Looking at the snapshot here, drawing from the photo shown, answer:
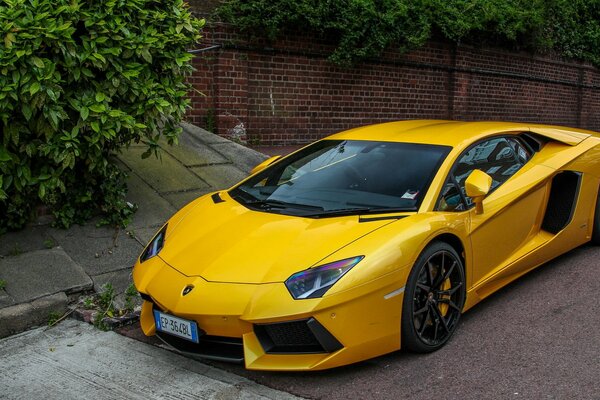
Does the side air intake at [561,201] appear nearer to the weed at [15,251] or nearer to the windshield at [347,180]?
the windshield at [347,180]

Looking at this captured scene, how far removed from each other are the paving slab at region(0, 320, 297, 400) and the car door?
1.69 m

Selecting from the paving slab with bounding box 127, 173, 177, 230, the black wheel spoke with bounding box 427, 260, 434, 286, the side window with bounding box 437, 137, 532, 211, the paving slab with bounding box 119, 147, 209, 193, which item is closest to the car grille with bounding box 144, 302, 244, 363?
the black wheel spoke with bounding box 427, 260, 434, 286

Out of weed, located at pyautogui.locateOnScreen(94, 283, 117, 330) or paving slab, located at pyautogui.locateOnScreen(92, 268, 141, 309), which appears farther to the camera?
paving slab, located at pyautogui.locateOnScreen(92, 268, 141, 309)

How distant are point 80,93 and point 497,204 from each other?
341 cm

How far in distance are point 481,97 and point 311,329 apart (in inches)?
460

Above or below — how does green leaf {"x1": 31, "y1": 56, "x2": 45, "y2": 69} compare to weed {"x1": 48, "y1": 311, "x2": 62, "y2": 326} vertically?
above

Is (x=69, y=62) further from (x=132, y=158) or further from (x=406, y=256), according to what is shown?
(x=406, y=256)

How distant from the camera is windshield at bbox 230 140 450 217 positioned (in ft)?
12.7

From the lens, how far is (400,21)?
34.3 feet

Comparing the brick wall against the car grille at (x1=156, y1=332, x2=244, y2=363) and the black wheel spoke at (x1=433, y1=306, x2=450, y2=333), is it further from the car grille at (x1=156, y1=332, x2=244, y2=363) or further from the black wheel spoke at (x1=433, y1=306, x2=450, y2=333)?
the black wheel spoke at (x1=433, y1=306, x2=450, y2=333)

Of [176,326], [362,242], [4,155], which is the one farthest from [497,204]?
[4,155]

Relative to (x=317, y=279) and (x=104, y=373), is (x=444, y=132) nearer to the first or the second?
(x=317, y=279)

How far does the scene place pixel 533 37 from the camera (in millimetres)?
14398

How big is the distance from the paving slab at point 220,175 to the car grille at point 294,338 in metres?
3.58
